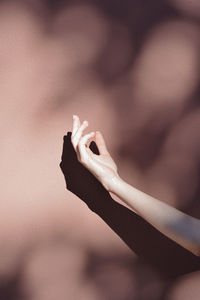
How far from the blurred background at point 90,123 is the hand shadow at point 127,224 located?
20mm

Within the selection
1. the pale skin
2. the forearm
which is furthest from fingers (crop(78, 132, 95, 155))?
the forearm

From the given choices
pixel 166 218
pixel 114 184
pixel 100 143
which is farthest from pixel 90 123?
pixel 166 218

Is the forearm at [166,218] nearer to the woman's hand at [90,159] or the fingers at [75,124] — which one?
the woman's hand at [90,159]

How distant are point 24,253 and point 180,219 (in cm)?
41

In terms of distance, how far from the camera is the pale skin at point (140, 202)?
94 centimetres

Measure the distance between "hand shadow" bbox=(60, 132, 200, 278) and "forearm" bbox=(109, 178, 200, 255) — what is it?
99mm

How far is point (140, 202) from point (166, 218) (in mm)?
70

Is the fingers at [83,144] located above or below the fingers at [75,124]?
below

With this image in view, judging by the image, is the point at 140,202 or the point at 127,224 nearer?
the point at 140,202

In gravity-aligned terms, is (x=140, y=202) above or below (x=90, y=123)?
below

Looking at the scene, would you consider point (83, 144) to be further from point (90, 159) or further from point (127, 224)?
point (127, 224)

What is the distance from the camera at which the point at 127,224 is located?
1086mm

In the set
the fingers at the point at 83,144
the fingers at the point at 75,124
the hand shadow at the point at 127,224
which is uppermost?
the fingers at the point at 75,124

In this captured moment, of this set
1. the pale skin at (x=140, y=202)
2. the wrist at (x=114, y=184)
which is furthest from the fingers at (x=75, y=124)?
the wrist at (x=114, y=184)
